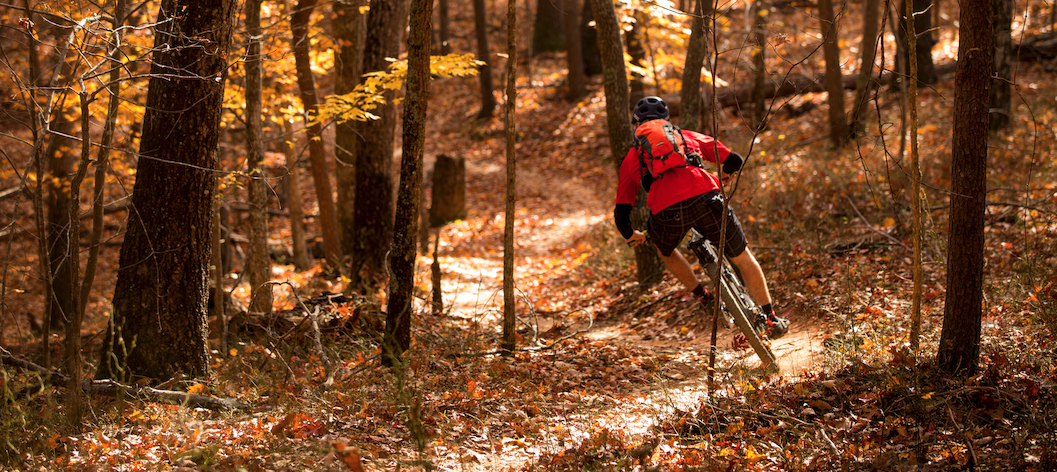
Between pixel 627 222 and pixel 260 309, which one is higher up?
pixel 627 222

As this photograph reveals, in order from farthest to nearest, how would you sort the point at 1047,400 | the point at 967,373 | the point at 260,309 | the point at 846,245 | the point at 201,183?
the point at 260,309, the point at 846,245, the point at 201,183, the point at 967,373, the point at 1047,400

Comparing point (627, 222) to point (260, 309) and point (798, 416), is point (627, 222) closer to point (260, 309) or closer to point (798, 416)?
point (798, 416)

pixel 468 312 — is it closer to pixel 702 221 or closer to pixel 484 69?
pixel 702 221

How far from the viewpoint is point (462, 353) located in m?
5.76

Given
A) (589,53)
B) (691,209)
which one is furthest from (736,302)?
(589,53)

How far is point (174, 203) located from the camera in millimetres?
4785

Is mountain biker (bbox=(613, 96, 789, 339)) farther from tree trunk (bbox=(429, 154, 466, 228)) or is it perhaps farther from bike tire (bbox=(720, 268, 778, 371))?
tree trunk (bbox=(429, 154, 466, 228))

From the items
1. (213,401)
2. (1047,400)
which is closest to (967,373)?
(1047,400)

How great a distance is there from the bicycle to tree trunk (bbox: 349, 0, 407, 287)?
510cm

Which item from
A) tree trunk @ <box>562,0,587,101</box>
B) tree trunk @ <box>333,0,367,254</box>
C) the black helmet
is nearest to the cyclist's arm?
the black helmet

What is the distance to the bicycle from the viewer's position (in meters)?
4.94

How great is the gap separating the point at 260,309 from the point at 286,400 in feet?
12.9

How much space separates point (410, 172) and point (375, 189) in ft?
14.6

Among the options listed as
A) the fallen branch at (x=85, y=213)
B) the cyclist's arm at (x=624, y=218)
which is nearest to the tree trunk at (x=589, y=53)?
the fallen branch at (x=85, y=213)
